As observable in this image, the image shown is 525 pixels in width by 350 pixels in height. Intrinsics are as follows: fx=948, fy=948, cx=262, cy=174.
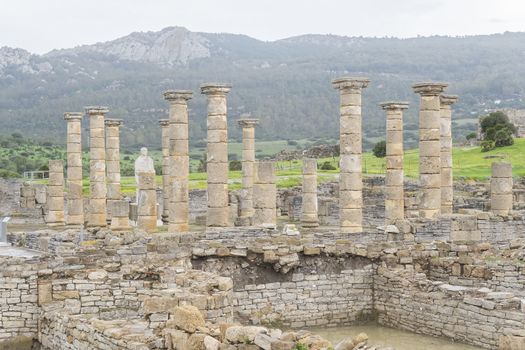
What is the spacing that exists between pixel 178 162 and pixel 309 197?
6570mm

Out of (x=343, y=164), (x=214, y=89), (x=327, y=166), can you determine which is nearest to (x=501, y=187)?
(x=343, y=164)

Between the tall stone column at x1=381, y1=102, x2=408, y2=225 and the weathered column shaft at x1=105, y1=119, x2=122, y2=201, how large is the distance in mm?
10772

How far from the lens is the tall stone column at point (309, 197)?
33.3m

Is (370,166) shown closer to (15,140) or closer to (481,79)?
(15,140)

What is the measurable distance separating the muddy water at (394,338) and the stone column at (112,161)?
1724 centimetres

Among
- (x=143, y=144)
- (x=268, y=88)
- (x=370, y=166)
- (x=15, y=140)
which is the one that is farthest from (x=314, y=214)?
(x=268, y=88)

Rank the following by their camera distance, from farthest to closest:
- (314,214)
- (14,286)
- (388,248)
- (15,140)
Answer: (15,140), (314,214), (388,248), (14,286)

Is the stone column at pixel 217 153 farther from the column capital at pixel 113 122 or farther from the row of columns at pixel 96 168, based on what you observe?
the column capital at pixel 113 122

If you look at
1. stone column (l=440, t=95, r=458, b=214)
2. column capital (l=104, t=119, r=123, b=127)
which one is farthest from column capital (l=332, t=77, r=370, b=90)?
column capital (l=104, t=119, r=123, b=127)

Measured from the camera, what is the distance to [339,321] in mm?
20062

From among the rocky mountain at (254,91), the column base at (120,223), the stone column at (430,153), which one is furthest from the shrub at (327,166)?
the rocky mountain at (254,91)

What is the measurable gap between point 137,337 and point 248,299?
6.21 metres

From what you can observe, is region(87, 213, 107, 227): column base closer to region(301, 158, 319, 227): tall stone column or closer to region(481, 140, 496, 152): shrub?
region(301, 158, 319, 227): tall stone column

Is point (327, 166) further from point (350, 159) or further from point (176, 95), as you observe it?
point (350, 159)
